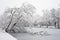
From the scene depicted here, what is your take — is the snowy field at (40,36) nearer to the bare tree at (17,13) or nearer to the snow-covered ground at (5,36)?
the snow-covered ground at (5,36)

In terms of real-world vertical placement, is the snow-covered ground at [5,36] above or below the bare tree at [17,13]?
below

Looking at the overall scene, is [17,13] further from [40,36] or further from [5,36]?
[40,36]

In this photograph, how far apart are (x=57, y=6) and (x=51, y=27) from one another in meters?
0.42

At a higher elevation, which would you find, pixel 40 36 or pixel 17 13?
pixel 17 13

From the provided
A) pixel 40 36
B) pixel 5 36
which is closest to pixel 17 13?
pixel 5 36

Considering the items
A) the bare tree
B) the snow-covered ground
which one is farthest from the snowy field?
the bare tree

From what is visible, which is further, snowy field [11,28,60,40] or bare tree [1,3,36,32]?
bare tree [1,3,36,32]

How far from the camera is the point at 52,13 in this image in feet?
5.21

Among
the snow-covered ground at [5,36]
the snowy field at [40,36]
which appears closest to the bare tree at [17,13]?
the snow-covered ground at [5,36]

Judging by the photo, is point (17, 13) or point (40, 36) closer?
point (40, 36)

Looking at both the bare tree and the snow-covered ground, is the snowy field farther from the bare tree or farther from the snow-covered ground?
the bare tree

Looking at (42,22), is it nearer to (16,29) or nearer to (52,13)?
(52,13)

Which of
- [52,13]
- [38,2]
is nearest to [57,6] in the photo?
[52,13]

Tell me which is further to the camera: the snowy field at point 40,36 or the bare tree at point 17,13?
the bare tree at point 17,13
